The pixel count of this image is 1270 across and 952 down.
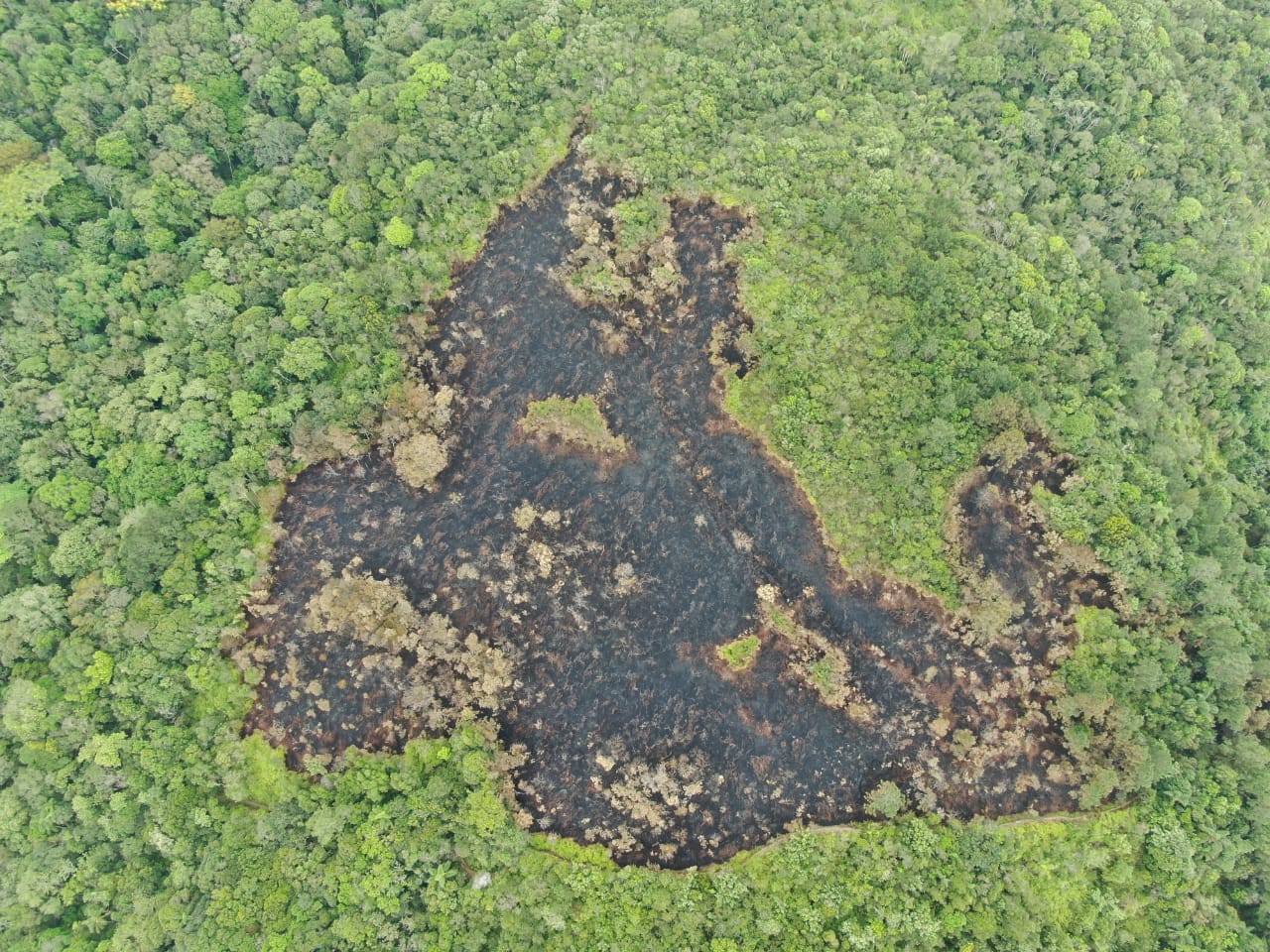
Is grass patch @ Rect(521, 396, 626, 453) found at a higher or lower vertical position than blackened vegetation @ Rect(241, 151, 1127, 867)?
higher

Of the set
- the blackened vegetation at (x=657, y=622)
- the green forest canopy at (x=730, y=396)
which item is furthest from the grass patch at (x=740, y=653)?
the green forest canopy at (x=730, y=396)

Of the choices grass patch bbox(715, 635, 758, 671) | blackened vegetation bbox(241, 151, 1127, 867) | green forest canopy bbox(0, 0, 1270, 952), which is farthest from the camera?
grass patch bbox(715, 635, 758, 671)

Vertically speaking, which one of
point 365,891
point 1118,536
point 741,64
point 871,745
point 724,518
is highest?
point 741,64

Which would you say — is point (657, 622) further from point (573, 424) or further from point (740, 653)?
point (573, 424)

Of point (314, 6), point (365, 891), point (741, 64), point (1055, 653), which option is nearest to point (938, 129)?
point (741, 64)

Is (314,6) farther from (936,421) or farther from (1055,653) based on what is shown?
(1055,653)

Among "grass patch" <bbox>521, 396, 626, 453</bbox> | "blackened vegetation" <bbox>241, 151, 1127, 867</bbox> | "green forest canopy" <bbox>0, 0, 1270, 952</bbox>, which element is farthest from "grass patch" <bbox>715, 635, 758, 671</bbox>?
"grass patch" <bbox>521, 396, 626, 453</bbox>

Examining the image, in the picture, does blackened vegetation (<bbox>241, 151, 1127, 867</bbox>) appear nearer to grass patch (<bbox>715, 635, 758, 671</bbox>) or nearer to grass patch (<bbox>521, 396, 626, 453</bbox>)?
grass patch (<bbox>715, 635, 758, 671</bbox>)
